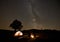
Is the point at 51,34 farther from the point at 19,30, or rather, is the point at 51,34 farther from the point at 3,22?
the point at 3,22

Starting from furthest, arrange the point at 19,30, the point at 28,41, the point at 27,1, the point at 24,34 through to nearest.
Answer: the point at 27,1
the point at 19,30
the point at 24,34
the point at 28,41

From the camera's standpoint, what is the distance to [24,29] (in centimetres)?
237

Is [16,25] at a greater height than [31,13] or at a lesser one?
lesser

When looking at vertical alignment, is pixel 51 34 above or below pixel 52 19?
below

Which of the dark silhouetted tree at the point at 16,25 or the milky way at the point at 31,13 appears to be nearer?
the dark silhouetted tree at the point at 16,25

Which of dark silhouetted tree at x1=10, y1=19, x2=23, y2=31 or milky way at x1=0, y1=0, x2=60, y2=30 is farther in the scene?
milky way at x1=0, y1=0, x2=60, y2=30

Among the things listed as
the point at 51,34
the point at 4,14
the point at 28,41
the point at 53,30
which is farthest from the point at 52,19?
the point at 4,14

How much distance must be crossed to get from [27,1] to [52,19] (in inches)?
25.3

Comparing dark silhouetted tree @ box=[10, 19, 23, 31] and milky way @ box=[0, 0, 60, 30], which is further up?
milky way @ box=[0, 0, 60, 30]

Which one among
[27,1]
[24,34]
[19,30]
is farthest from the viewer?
[27,1]

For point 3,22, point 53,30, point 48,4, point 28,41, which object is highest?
point 48,4

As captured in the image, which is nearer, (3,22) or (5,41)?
(5,41)

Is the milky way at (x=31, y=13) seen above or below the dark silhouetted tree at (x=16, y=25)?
above

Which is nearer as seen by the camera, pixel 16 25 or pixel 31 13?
pixel 16 25
